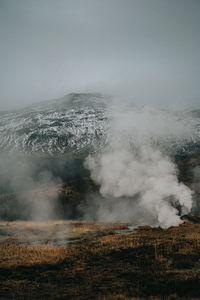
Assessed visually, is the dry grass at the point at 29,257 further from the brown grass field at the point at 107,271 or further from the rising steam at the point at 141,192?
the rising steam at the point at 141,192

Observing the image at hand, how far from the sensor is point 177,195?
107ft

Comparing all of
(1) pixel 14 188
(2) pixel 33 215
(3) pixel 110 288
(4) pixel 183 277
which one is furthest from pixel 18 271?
(1) pixel 14 188

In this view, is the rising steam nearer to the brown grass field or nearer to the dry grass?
the brown grass field

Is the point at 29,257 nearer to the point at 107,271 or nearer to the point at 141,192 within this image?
the point at 107,271

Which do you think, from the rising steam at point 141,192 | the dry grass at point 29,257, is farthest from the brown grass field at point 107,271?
the rising steam at point 141,192

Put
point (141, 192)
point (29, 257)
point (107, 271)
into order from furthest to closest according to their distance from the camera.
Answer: point (141, 192), point (29, 257), point (107, 271)

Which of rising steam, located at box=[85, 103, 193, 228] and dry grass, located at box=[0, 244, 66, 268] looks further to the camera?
rising steam, located at box=[85, 103, 193, 228]

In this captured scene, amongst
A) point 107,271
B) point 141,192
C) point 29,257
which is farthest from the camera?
point 141,192

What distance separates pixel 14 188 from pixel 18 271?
64.8 m

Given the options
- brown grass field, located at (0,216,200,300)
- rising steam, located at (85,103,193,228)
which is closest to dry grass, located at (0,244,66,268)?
brown grass field, located at (0,216,200,300)

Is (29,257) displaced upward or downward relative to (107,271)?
downward

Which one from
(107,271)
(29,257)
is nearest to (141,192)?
(29,257)

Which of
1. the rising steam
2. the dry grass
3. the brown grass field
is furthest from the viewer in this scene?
the rising steam

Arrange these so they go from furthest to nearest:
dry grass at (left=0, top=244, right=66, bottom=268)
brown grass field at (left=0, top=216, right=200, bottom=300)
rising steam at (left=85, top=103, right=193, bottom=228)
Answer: rising steam at (left=85, top=103, right=193, bottom=228), dry grass at (left=0, top=244, right=66, bottom=268), brown grass field at (left=0, top=216, right=200, bottom=300)
